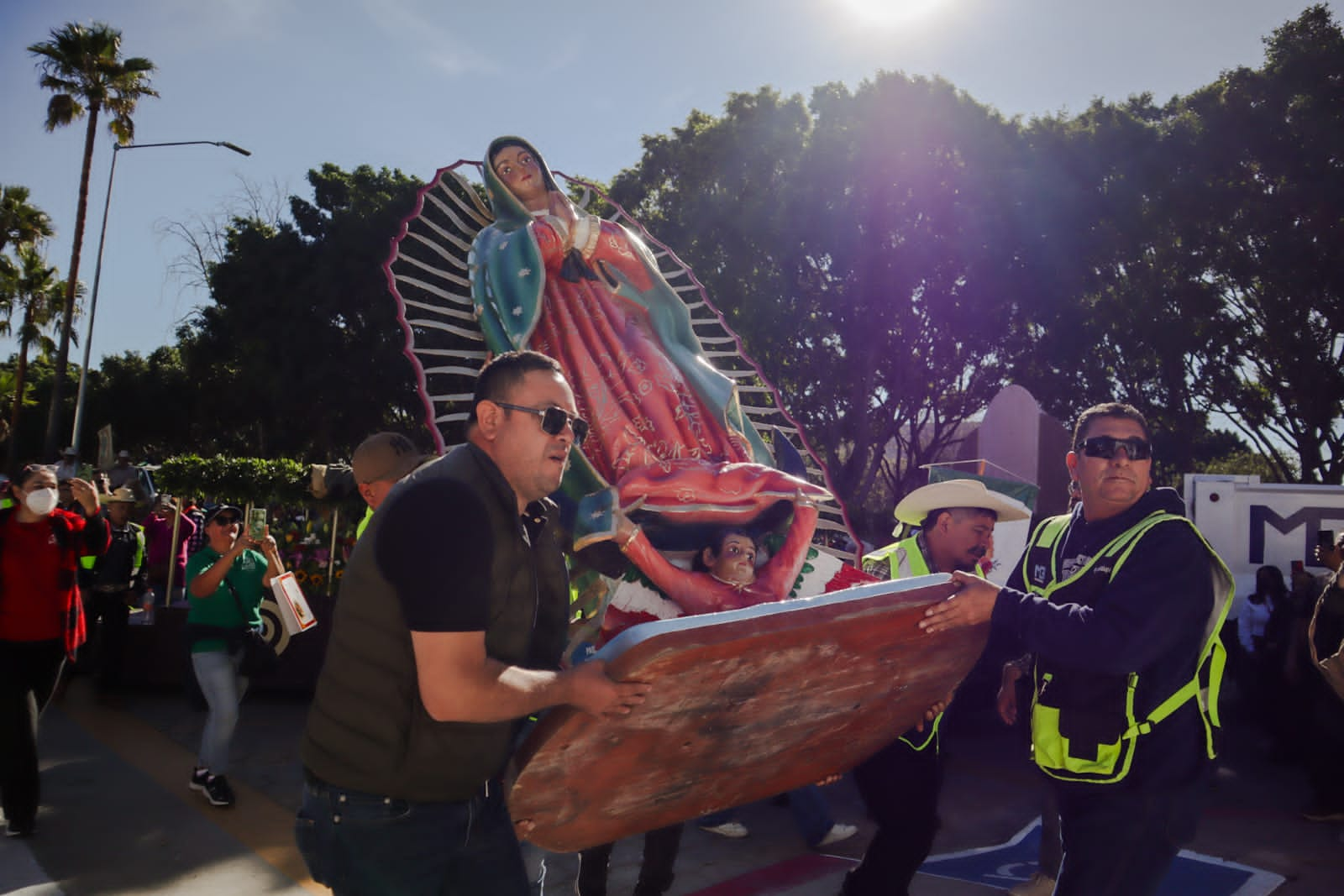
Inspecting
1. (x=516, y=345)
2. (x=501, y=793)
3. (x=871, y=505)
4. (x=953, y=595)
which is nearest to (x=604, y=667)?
(x=501, y=793)

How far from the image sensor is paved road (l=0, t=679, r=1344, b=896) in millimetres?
4078

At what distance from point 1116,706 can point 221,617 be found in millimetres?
4419

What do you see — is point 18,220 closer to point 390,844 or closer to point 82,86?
point 82,86

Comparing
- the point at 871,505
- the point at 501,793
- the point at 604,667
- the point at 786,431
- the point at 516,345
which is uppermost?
the point at 516,345

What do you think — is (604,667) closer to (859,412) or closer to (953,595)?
(953,595)

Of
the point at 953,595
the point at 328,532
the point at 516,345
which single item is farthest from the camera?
the point at 328,532

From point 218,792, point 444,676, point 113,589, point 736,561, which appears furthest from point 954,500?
point 113,589

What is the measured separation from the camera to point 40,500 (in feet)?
14.7

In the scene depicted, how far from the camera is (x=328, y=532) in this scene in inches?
310

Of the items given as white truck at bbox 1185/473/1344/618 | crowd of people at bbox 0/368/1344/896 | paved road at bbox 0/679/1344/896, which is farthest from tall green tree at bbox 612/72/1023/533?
crowd of people at bbox 0/368/1344/896

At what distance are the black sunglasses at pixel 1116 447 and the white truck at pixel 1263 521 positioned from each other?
226 inches

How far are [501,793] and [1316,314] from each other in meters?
18.0

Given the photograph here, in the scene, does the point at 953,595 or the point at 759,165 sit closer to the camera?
the point at 953,595

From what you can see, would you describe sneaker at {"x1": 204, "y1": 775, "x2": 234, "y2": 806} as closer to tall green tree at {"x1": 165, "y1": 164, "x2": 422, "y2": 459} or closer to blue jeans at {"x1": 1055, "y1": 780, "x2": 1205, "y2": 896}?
blue jeans at {"x1": 1055, "y1": 780, "x2": 1205, "y2": 896}
